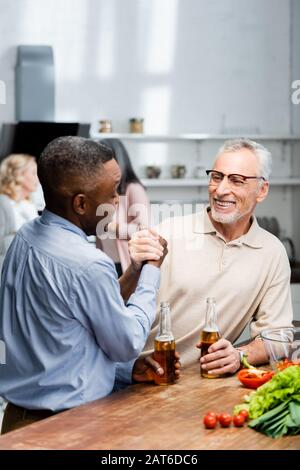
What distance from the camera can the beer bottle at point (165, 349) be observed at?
7.13 ft

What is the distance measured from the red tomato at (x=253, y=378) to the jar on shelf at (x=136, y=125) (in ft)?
14.6

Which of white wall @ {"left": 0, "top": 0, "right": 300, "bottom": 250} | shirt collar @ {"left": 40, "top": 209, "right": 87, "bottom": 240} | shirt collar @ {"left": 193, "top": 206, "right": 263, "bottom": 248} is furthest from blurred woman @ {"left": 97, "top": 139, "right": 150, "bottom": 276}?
shirt collar @ {"left": 40, "top": 209, "right": 87, "bottom": 240}

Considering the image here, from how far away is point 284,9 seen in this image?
689 cm

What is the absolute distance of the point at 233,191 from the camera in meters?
2.71

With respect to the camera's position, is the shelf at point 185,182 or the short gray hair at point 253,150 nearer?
the short gray hair at point 253,150

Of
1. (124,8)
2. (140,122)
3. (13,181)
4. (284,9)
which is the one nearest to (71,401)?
(13,181)

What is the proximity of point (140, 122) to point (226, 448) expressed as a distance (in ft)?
16.3

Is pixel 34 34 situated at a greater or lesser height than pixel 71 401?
greater

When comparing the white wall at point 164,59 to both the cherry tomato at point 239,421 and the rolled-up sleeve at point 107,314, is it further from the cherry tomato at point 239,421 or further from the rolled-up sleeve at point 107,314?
the cherry tomato at point 239,421

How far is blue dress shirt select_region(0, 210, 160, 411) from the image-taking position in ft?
6.55

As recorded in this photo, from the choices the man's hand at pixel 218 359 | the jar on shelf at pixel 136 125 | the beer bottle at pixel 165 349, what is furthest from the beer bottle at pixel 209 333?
the jar on shelf at pixel 136 125

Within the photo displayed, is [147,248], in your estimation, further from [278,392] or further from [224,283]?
[278,392]
